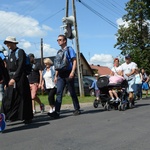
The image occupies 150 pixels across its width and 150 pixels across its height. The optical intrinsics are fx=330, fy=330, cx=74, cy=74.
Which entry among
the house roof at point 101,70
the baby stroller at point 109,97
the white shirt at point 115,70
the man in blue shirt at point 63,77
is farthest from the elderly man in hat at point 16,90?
the house roof at point 101,70

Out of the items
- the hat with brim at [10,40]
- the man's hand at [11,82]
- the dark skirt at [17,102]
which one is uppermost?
the hat with brim at [10,40]

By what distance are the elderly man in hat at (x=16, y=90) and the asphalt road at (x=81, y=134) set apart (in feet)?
0.99

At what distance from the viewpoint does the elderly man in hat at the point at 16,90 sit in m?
6.75

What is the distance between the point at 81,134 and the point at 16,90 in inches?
69.3

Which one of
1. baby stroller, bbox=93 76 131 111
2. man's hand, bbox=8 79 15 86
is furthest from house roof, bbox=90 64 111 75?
man's hand, bbox=8 79 15 86

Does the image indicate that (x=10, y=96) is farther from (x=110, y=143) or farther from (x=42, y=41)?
(x=42, y=41)

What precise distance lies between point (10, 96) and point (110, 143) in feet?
8.24

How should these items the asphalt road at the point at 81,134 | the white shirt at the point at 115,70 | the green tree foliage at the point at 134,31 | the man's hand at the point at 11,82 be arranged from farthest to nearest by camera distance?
the green tree foliage at the point at 134,31
the white shirt at the point at 115,70
the man's hand at the point at 11,82
the asphalt road at the point at 81,134

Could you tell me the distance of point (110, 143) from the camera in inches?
204

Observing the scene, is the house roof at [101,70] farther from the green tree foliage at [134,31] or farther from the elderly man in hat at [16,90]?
the elderly man in hat at [16,90]

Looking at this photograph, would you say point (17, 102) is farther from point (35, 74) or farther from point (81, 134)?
point (35, 74)

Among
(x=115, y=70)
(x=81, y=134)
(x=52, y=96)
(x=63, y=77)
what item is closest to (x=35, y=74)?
(x=52, y=96)

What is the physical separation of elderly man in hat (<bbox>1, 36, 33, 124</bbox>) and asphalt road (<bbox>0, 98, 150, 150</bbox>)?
0.99 ft

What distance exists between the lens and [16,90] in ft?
22.3
